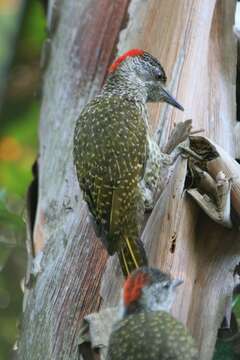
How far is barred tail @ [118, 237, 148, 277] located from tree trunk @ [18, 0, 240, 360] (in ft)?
0.18

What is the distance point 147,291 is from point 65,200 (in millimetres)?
1592

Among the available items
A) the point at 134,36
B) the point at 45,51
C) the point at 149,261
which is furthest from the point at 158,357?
the point at 45,51

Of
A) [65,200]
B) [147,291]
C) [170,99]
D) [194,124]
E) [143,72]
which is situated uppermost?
[143,72]

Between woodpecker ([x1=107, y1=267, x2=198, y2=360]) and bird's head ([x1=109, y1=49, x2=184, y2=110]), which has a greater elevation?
bird's head ([x1=109, y1=49, x2=184, y2=110])

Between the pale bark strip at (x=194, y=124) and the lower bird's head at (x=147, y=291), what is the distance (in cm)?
19

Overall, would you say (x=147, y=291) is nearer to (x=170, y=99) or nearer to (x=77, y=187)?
(x=170, y=99)

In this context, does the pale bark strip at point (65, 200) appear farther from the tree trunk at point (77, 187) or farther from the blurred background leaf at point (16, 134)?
the blurred background leaf at point (16, 134)

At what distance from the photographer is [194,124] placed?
516 centimetres

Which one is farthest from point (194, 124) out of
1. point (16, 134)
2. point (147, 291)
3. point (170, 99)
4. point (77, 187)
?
point (16, 134)

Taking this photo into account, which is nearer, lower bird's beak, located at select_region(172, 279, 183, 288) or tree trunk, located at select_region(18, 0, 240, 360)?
lower bird's beak, located at select_region(172, 279, 183, 288)

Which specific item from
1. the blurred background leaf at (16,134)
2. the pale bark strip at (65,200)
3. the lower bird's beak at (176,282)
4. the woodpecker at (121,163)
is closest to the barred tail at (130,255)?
the woodpecker at (121,163)

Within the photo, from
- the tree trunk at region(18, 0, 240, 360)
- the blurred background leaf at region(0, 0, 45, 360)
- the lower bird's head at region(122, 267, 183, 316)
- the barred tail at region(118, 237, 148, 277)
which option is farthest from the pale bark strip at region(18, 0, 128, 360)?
the lower bird's head at region(122, 267, 183, 316)

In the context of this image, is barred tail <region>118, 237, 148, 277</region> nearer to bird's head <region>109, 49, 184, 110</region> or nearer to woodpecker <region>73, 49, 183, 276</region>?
woodpecker <region>73, 49, 183, 276</region>

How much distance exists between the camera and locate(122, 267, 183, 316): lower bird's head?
3988 millimetres
